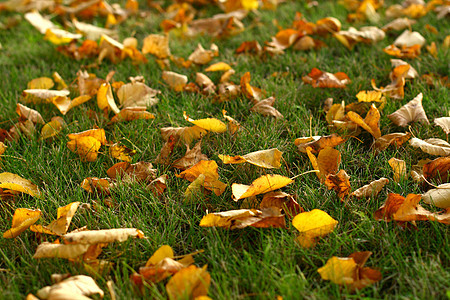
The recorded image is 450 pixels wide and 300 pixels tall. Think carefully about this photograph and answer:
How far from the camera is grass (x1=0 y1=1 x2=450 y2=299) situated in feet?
4.01

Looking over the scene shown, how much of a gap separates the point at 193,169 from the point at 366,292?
29.0 inches

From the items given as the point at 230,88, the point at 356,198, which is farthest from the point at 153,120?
the point at 356,198

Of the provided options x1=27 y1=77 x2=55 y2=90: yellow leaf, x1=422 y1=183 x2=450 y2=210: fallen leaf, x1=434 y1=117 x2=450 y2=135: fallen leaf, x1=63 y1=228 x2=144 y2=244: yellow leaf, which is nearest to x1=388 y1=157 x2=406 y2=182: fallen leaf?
x1=422 y1=183 x2=450 y2=210: fallen leaf

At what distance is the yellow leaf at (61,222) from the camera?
4.51 feet

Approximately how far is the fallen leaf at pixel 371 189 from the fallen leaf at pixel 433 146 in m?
0.22

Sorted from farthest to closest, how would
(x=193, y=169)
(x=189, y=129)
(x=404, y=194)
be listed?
(x=189, y=129) → (x=193, y=169) → (x=404, y=194)

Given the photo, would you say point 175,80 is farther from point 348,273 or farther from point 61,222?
point 348,273

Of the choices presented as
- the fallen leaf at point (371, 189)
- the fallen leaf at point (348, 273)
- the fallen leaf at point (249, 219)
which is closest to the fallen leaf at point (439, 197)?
the fallen leaf at point (371, 189)

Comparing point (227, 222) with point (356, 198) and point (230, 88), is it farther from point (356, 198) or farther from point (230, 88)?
point (230, 88)

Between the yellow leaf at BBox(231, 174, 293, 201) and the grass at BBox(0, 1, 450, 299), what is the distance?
0.08 meters

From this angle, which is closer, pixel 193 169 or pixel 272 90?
pixel 193 169

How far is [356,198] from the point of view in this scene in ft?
4.94

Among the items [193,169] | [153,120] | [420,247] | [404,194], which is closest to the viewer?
[420,247]

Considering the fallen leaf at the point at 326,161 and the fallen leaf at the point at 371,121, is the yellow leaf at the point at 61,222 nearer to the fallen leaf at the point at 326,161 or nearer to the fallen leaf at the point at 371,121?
the fallen leaf at the point at 326,161
